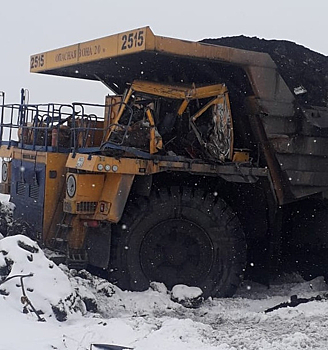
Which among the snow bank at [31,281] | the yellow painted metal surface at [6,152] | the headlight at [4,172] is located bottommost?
the snow bank at [31,281]

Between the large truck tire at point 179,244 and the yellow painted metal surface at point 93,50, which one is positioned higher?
the yellow painted metal surface at point 93,50

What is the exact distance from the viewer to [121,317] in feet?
19.8

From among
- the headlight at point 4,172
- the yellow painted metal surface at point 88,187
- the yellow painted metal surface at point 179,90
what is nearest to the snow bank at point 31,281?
the yellow painted metal surface at point 88,187

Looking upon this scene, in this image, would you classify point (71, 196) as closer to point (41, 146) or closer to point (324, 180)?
point (41, 146)

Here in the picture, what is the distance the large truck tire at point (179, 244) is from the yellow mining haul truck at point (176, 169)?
0.04ft

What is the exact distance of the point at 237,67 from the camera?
723cm

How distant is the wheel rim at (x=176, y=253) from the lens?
719cm

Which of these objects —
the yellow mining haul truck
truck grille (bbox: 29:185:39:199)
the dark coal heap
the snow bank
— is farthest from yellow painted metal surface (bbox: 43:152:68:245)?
the dark coal heap

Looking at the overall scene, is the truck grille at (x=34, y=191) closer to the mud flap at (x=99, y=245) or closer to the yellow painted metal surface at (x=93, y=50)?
the mud flap at (x=99, y=245)

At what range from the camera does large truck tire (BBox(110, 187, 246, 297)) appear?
23.1 feet

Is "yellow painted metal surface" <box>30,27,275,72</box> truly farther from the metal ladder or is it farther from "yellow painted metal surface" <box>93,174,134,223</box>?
the metal ladder

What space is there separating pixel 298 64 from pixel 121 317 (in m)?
4.18

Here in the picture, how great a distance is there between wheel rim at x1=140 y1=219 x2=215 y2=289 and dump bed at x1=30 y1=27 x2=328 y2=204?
43.4 inches

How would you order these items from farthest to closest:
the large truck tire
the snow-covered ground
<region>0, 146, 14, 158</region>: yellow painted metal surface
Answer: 1. <region>0, 146, 14, 158</region>: yellow painted metal surface
2. the large truck tire
3. the snow-covered ground
